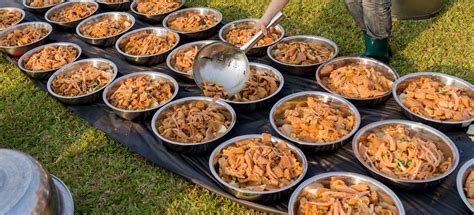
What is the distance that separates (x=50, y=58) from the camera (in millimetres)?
4848

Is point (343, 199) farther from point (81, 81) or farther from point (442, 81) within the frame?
point (81, 81)

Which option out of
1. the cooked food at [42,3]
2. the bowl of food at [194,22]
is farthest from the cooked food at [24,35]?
the bowl of food at [194,22]

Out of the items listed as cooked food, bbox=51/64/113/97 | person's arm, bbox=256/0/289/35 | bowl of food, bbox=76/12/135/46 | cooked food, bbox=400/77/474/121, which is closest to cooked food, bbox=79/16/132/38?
bowl of food, bbox=76/12/135/46

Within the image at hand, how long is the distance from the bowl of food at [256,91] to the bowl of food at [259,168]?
0.58 meters

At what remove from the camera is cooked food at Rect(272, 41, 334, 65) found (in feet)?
14.4

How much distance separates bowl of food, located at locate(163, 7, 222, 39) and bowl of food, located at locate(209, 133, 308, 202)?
7.23ft

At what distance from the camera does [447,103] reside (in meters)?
3.50

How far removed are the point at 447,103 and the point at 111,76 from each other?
331cm

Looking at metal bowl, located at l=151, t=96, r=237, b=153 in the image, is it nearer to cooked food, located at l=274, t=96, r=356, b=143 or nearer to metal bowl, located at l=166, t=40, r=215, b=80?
cooked food, located at l=274, t=96, r=356, b=143

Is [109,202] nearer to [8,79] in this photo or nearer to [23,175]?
[23,175]

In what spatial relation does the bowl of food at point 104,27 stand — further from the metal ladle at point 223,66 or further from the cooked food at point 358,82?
the cooked food at point 358,82

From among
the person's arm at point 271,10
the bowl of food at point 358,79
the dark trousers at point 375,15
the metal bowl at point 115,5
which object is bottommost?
the metal bowl at point 115,5

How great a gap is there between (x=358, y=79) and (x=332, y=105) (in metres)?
0.38

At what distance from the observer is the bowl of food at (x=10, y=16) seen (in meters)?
5.82
